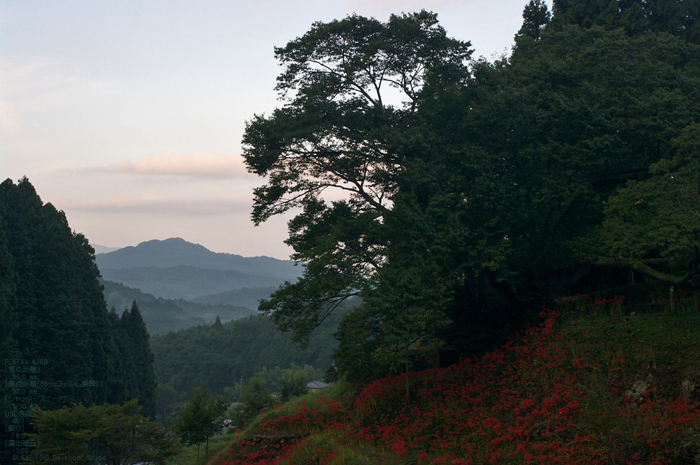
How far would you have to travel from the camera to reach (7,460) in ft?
84.6

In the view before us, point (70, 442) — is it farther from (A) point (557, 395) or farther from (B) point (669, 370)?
(B) point (669, 370)

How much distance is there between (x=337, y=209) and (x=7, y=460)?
78.8 ft

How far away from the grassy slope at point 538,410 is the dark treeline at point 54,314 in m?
20.7

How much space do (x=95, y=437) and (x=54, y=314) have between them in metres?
19.4

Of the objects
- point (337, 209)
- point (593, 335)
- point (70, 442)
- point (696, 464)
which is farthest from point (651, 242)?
point (70, 442)

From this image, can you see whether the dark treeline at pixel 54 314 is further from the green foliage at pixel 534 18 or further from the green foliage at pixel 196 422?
the green foliage at pixel 534 18

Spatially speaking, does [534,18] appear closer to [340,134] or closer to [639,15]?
[639,15]

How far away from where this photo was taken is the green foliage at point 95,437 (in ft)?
55.5

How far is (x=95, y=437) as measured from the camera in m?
17.2

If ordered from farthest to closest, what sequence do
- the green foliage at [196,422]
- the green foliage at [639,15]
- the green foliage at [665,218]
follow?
the green foliage at [639,15] < the green foliage at [196,422] < the green foliage at [665,218]

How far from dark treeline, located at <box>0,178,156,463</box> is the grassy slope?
20.7 meters

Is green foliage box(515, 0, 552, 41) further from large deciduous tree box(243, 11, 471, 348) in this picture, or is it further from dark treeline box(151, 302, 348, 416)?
dark treeline box(151, 302, 348, 416)

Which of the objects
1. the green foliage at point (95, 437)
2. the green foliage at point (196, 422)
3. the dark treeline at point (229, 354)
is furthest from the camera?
the dark treeline at point (229, 354)

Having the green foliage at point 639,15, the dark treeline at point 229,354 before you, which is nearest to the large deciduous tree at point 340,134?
the green foliage at point 639,15
